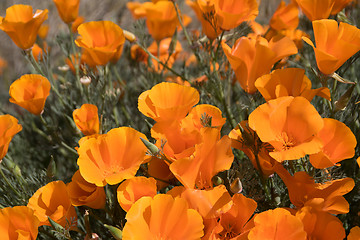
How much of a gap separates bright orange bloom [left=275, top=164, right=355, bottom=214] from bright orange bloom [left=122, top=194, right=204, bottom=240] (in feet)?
0.69

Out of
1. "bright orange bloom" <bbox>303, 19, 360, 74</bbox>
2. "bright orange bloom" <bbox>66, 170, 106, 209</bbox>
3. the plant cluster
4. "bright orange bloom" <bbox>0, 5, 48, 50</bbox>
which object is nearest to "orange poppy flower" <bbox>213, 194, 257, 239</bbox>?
the plant cluster

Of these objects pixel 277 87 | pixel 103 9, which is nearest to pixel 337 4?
pixel 277 87

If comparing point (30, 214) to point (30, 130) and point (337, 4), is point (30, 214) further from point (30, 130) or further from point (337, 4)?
point (30, 130)

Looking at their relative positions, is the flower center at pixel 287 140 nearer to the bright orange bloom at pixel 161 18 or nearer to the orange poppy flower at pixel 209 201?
the orange poppy flower at pixel 209 201

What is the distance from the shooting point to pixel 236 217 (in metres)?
0.73

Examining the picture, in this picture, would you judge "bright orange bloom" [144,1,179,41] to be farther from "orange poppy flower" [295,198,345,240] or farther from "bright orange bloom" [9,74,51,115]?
"orange poppy flower" [295,198,345,240]

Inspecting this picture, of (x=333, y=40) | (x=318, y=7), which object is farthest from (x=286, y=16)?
(x=333, y=40)

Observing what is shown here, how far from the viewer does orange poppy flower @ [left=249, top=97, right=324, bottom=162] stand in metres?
0.69

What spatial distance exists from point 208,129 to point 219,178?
0.10m

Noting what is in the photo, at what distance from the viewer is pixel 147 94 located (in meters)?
0.87

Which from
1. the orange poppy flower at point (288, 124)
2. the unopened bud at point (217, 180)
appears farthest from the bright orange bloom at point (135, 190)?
the orange poppy flower at point (288, 124)

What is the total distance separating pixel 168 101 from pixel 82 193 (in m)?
0.27

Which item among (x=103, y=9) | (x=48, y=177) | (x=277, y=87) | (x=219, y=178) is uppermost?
(x=277, y=87)

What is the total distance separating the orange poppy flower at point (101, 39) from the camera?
1060mm
